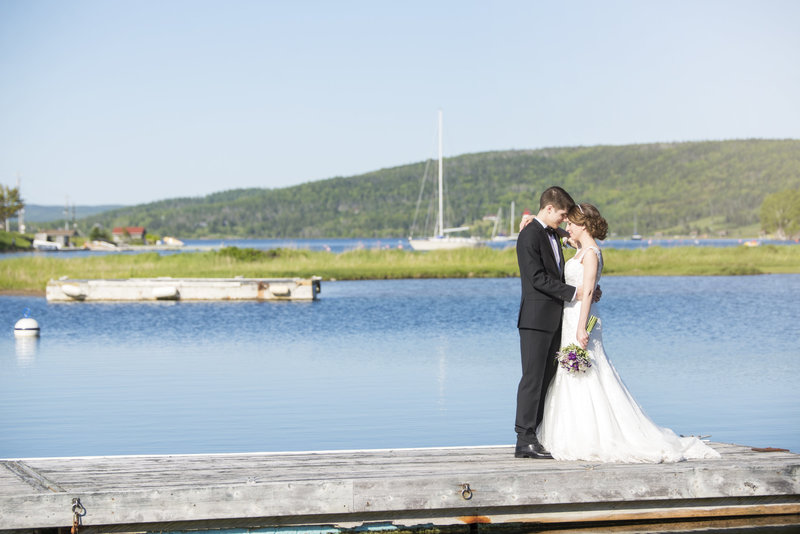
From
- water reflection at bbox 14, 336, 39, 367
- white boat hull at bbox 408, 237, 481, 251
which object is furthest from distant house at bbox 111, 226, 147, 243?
water reflection at bbox 14, 336, 39, 367

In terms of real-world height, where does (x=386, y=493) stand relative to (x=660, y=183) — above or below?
below

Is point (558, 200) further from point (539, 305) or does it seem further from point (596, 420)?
point (596, 420)

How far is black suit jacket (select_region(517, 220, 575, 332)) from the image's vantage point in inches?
302

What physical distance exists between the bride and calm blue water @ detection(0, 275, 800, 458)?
11.4ft

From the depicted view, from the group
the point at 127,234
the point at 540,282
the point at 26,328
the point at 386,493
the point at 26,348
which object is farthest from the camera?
the point at 127,234

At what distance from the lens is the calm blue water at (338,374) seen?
39.7ft

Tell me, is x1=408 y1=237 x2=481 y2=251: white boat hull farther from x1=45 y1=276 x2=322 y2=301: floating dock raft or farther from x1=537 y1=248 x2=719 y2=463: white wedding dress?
x1=537 y1=248 x2=719 y2=463: white wedding dress

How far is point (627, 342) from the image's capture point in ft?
73.6

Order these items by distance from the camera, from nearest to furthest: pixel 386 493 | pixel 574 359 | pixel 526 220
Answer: pixel 386 493 < pixel 574 359 < pixel 526 220

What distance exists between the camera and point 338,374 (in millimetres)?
17562

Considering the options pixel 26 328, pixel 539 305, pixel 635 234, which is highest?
pixel 635 234

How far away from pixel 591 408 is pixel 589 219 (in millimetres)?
1532

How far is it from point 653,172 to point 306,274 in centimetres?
14723

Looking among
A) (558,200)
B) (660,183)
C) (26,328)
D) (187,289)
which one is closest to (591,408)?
(558,200)
